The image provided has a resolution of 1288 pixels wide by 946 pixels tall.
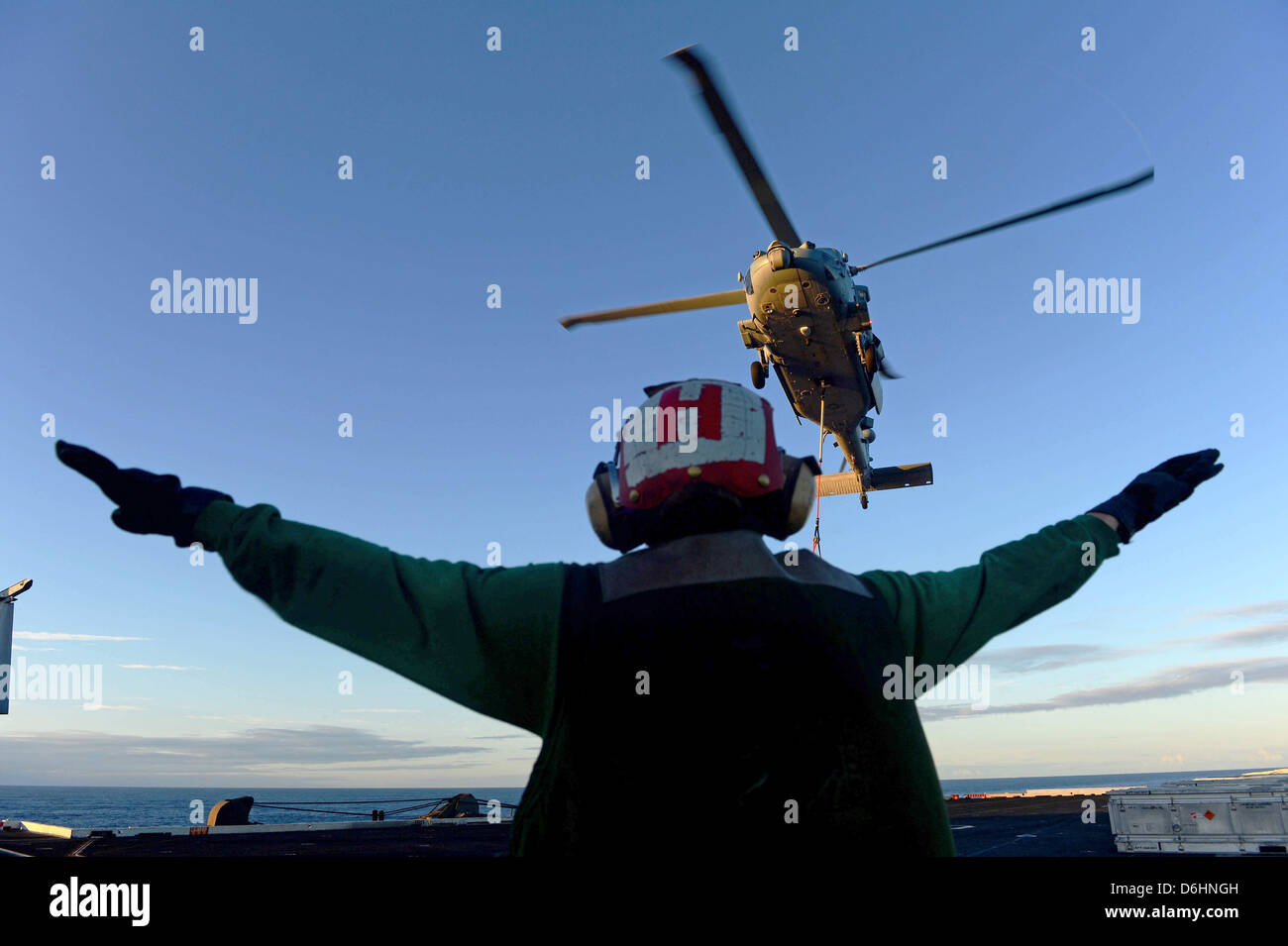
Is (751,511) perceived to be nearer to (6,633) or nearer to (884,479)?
(6,633)

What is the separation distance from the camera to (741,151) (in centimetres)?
1656

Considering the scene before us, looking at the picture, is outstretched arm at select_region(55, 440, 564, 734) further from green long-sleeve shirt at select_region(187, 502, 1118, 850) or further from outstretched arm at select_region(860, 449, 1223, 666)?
outstretched arm at select_region(860, 449, 1223, 666)

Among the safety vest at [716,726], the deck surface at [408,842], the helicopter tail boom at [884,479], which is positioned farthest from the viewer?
the helicopter tail boom at [884,479]

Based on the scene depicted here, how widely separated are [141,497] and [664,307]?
62.1ft

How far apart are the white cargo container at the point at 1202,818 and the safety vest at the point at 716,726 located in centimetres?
1571

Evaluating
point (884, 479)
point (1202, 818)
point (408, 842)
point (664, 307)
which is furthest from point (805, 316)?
point (408, 842)

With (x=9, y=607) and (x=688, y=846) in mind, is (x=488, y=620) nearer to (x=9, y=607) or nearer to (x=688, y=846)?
(x=688, y=846)

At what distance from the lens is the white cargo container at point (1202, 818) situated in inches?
529

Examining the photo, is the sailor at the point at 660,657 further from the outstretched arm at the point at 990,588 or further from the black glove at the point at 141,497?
the outstretched arm at the point at 990,588

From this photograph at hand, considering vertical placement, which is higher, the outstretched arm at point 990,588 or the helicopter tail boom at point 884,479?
the helicopter tail boom at point 884,479

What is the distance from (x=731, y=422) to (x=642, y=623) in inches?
26.4

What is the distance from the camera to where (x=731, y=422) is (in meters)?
2.23

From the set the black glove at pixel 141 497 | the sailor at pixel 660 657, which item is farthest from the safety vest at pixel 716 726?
the black glove at pixel 141 497
